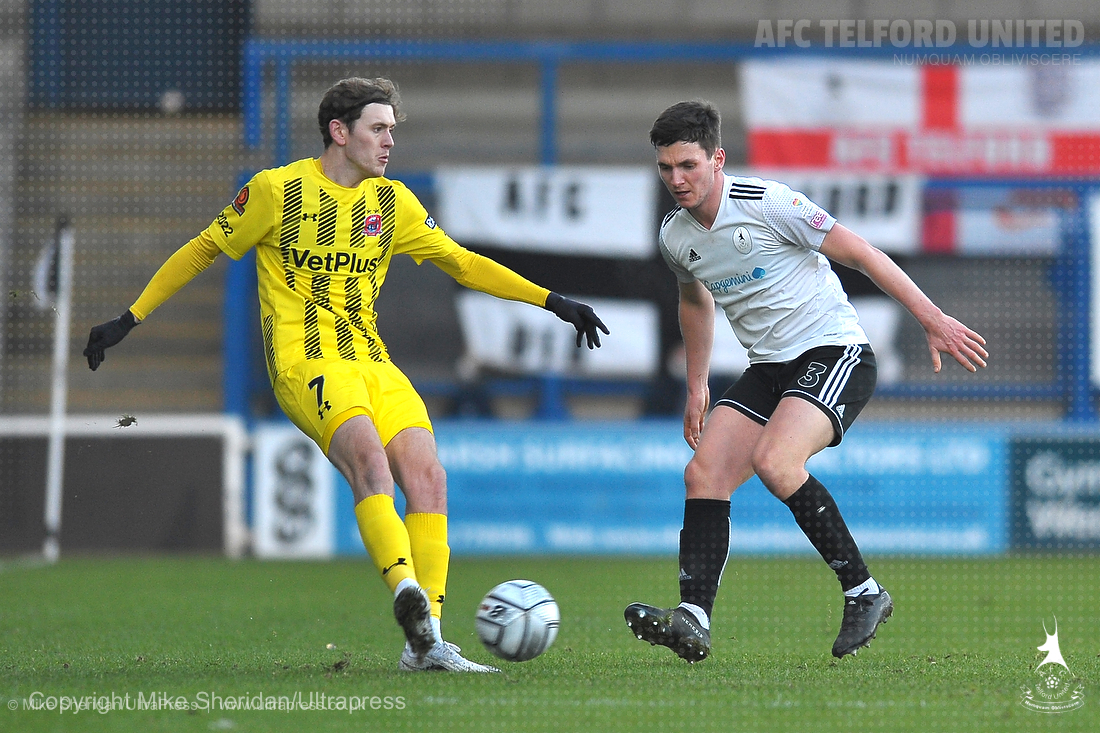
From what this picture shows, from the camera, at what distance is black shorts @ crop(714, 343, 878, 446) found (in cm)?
468

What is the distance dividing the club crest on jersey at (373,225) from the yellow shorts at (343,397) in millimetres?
445

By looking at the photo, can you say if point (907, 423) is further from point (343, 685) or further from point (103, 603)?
point (343, 685)

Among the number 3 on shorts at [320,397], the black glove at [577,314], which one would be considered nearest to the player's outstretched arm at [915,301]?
the black glove at [577,314]

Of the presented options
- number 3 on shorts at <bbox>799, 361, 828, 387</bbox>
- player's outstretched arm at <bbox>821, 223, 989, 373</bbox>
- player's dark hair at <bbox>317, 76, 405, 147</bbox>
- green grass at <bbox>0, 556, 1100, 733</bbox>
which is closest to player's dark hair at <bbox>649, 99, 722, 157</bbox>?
player's outstretched arm at <bbox>821, 223, 989, 373</bbox>

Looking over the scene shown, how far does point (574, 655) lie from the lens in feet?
16.2

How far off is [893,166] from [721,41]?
3.30 meters

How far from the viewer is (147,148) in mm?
12008

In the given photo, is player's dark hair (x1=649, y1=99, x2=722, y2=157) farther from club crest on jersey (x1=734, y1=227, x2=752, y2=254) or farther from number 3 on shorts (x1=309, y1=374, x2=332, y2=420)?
number 3 on shorts (x1=309, y1=374, x2=332, y2=420)

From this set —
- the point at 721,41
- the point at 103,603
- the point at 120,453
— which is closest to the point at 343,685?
the point at 103,603

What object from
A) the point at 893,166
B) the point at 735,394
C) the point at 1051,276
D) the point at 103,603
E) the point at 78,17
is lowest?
the point at 103,603

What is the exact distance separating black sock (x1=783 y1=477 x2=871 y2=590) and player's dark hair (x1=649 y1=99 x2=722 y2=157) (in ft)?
3.99

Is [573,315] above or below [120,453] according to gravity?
above

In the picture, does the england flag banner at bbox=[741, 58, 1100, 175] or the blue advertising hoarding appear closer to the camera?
the blue advertising hoarding

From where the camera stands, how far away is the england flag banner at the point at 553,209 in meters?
11.0
